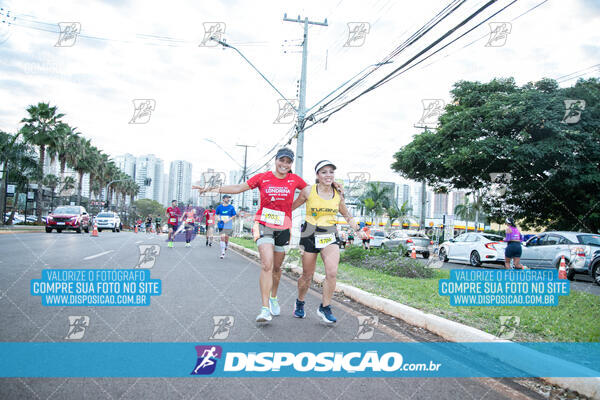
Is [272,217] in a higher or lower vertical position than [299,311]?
higher

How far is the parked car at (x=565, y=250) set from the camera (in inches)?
492

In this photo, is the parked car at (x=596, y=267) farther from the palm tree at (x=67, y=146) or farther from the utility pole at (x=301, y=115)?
the palm tree at (x=67, y=146)

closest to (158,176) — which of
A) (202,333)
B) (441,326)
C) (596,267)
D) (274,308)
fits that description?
(596,267)

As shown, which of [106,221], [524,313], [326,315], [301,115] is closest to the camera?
[326,315]

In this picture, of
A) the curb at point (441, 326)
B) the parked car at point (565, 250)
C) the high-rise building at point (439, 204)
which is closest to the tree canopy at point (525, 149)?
the parked car at point (565, 250)

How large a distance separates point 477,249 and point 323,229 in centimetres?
1343

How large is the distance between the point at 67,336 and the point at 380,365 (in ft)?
9.55

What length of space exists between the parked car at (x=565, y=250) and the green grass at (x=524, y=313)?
16.9 ft

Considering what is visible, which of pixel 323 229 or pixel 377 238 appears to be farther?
pixel 377 238

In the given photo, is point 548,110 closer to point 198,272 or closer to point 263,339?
point 198,272

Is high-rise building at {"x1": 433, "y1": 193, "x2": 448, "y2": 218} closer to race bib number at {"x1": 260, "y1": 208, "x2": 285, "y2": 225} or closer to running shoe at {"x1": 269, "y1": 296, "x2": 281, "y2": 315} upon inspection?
running shoe at {"x1": 269, "y1": 296, "x2": 281, "y2": 315}

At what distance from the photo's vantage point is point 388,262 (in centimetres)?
1133

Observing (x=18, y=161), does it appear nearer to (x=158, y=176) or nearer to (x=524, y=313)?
(x=524, y=313)

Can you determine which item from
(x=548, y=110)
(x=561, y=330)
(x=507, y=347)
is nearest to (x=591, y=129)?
(x=548, y=110)
